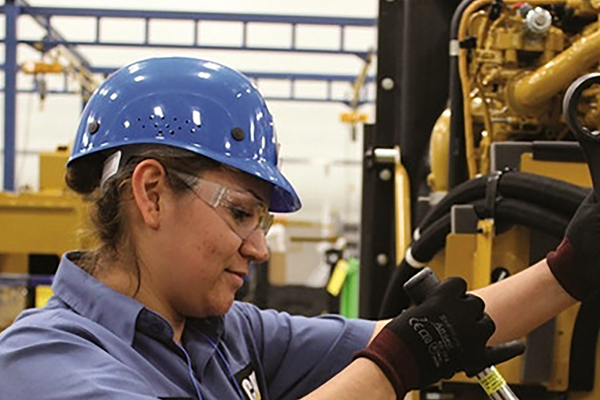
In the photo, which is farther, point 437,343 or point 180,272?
point 180,272

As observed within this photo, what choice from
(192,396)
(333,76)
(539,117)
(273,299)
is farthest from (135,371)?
(333,76)

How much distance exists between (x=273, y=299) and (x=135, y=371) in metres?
5.66

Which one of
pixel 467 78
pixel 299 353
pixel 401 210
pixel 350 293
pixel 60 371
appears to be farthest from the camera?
pixel 350 293

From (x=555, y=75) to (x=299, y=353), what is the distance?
37.5 inches

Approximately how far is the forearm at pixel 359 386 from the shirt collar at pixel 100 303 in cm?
32

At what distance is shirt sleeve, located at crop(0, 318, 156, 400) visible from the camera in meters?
1.17

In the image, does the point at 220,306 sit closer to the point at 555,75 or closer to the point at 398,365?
the point at 398,365

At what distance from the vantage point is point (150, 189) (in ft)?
4.50

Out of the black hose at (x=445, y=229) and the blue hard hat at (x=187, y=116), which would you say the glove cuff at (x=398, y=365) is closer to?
the blue hard hat at (x=187, y=116)

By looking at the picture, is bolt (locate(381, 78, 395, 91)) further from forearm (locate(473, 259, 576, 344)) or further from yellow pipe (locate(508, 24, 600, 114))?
forearm (locate(473, 259, 576, 344))

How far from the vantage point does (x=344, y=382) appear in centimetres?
126

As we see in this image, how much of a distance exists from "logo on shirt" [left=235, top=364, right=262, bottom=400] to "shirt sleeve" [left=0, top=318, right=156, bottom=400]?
329 mm

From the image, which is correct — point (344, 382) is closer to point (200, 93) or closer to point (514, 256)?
point (200, 93)

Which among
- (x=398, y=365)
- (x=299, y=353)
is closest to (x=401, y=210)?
(x=299, y=353)
